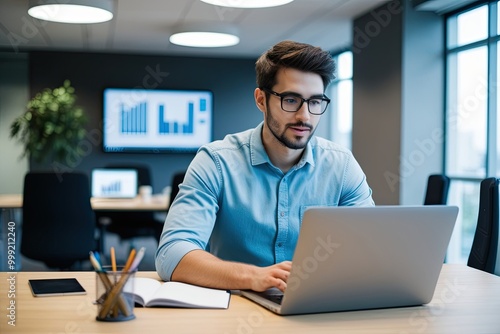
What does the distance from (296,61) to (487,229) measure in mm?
708

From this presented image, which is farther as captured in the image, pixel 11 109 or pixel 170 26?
pixel 11 109

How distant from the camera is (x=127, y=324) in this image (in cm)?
114

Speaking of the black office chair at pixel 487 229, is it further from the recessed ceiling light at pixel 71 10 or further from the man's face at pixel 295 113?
the recessed ceiling light at pixel 71 10

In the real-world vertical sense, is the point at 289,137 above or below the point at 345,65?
below

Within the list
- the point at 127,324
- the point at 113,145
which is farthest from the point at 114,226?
the point at 127,324

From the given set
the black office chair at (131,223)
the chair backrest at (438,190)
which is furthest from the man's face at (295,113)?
the black office chair at (131,223)

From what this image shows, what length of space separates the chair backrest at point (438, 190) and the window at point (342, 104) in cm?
367

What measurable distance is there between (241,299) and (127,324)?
11.5 inches

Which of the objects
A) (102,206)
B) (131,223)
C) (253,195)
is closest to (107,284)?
(253,195)

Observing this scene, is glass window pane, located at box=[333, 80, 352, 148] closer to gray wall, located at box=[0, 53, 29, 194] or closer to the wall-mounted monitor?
the wall-mounted monitor

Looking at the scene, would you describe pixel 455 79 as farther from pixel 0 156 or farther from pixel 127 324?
pixel 0 156

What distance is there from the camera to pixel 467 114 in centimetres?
437

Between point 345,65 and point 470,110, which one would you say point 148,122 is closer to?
point 345,65

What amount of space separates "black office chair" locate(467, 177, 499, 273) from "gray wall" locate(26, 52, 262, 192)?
5936mm
